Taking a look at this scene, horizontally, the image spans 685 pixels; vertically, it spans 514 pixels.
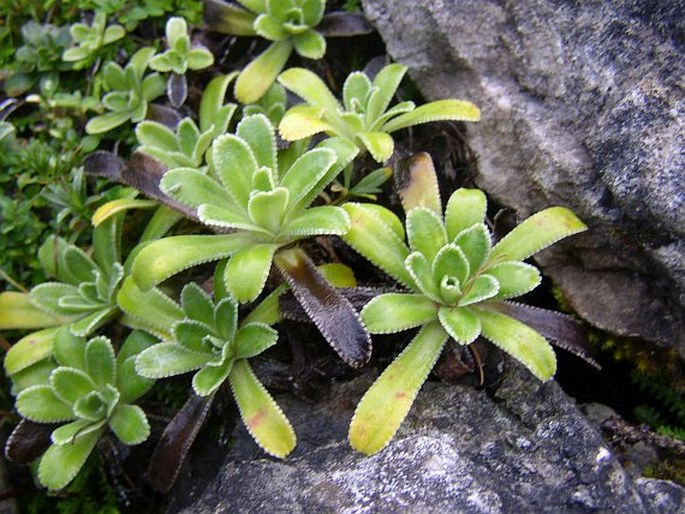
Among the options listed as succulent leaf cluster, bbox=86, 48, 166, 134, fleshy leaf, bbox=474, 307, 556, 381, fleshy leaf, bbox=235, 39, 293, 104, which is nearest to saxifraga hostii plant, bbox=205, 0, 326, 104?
fleshy leaf, bbox=235, 39, 293, 104

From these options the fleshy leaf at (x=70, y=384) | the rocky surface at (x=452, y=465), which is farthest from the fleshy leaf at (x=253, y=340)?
the fleshy leaf at (x=70, y=384)

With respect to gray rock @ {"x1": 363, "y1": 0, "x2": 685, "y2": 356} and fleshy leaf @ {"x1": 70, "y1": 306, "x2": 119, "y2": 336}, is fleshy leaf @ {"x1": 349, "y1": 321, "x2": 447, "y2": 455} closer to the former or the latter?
gray rock @ {"x1": 363, "y1": 0, "x2": 685, "y2": 356}

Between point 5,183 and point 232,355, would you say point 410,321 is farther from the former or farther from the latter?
point 5,183

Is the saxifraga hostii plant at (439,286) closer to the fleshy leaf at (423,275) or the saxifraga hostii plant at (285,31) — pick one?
the fleshy leaf at (423,275)

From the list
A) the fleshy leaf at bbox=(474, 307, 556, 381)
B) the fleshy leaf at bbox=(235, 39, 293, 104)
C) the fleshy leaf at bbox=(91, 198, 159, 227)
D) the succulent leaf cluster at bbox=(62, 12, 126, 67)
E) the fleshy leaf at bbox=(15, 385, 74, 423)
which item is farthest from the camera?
the succulent leaf cluster at bbox=(62, 12, 126, 67)

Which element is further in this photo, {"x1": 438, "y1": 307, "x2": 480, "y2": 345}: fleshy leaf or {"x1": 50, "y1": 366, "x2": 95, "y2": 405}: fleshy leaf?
{"x1": 50, "y1": 366, "x2": 95, "y2": 405}: fleshy leaf

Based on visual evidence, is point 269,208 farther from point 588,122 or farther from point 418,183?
point 588,122

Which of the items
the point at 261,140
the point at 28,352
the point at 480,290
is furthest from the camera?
the point at 28,352

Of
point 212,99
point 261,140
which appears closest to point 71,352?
point 261,140
